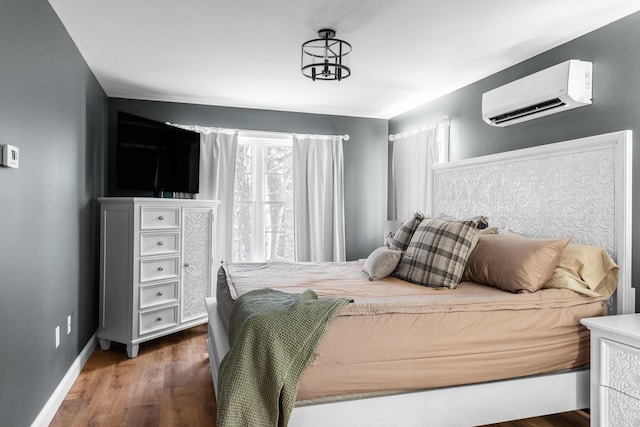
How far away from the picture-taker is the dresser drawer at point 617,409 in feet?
6.67

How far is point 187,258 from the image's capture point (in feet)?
13.7

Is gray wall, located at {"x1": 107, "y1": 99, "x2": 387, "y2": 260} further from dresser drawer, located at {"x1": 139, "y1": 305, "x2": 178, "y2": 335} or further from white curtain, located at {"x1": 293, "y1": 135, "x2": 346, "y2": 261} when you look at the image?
dresser drawer, located at {"x1": 139, "y1": 305, "x2": 178, "y2": 335}

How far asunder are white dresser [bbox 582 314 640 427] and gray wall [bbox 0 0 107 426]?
2.77 metres

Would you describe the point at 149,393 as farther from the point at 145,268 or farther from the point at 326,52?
the point at 326,52

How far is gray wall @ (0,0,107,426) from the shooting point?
1983 millimetres

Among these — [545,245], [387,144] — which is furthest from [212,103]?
[545,245]

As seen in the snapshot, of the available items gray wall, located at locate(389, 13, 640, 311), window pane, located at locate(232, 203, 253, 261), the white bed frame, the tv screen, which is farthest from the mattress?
window pane, located at locate(232, 203, 253, 261)

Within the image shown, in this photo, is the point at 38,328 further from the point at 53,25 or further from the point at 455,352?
the point at 455,352

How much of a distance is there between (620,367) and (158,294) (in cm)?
338

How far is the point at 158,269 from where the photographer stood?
3.92 metres

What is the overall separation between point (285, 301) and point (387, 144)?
3.86m

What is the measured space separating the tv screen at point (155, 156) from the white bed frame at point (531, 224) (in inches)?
60.6

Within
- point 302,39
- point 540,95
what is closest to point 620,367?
point 540,95

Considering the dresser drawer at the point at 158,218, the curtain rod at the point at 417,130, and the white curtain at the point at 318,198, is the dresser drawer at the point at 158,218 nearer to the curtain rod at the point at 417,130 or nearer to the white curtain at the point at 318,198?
Result: the white curtain at the point at 318,198
